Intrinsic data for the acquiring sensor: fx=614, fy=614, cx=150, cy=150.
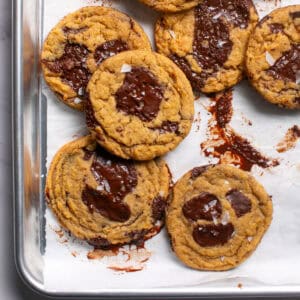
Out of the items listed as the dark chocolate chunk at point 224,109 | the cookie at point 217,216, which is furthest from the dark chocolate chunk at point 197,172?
the dark chocolate chunk at point 224,109

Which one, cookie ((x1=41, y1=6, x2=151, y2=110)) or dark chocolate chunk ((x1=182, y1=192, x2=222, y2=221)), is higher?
cookie ((x1=41, y1=6, x2=151, y2=110))

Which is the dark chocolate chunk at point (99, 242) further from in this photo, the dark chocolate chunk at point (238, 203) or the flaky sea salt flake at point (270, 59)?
the flaky sea salt flake at point (270, 59)

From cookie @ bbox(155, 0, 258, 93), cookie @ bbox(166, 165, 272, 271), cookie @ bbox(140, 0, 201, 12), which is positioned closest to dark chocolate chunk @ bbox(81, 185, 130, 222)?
cookie @ bbox(166, 165, 272, 271)

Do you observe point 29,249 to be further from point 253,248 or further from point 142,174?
point 253,248

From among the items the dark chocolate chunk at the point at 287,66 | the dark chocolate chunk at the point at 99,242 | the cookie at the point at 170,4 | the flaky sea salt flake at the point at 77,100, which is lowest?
the dark chocolate chunk at the point at 99,242

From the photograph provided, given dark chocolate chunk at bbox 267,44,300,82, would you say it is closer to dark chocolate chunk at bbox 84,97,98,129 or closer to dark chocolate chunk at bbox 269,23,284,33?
dark chocolate chunk at bbox 269,23,284,33

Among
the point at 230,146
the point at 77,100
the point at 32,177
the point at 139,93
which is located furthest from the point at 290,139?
the point at 32,177

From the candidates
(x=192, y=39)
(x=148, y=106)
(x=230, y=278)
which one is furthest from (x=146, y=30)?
(x=230, y=278)
